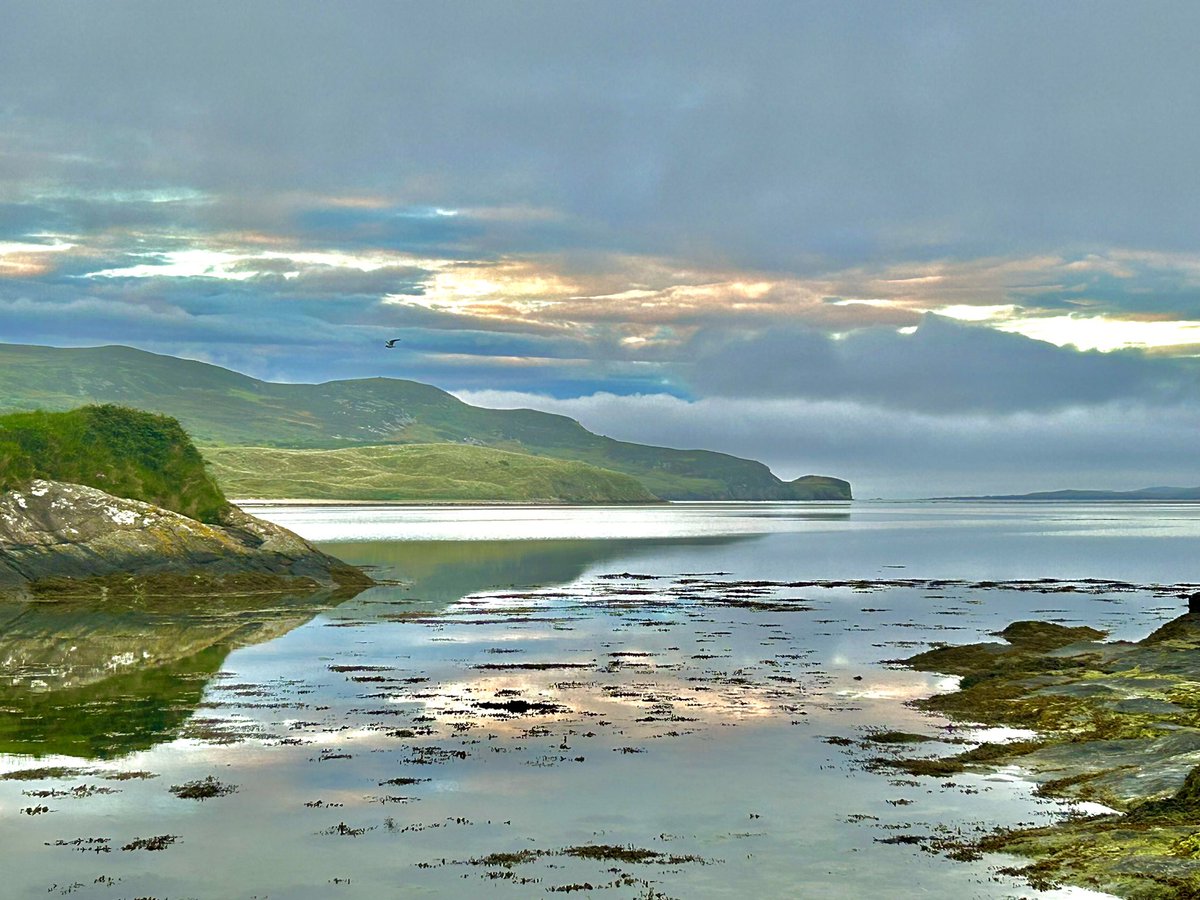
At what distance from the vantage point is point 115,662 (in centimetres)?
4106

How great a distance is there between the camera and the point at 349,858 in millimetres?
18391

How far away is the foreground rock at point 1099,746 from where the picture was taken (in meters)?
17.5

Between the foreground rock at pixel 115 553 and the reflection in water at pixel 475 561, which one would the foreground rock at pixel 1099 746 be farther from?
the foreground rock at pixel 115 553

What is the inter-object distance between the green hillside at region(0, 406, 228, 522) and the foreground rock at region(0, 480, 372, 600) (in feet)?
13.9

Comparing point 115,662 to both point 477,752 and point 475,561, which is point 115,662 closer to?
point 477,752

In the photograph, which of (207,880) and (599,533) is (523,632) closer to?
(207,880)

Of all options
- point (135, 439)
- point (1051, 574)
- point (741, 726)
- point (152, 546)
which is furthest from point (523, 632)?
point (1051, 574)

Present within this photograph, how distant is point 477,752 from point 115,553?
163 ft

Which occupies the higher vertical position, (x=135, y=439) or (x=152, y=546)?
(x=135, y=439)

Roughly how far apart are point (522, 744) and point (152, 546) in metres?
49.7

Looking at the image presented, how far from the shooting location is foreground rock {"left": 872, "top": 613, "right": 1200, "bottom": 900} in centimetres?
1750

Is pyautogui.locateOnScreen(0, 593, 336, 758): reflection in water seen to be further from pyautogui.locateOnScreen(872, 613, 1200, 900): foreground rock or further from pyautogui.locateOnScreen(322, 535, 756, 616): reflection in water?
pyautogui.locateOnScreen(872, 613, 1200, 900): foreground rock

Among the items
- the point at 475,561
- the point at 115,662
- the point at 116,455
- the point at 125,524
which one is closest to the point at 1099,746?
A: the point at 115,662

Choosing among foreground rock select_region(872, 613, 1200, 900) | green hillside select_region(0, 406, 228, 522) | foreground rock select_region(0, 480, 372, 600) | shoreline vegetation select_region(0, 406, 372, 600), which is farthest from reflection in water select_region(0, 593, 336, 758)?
foreground rock select_region(872, 613, 1200, 900)
